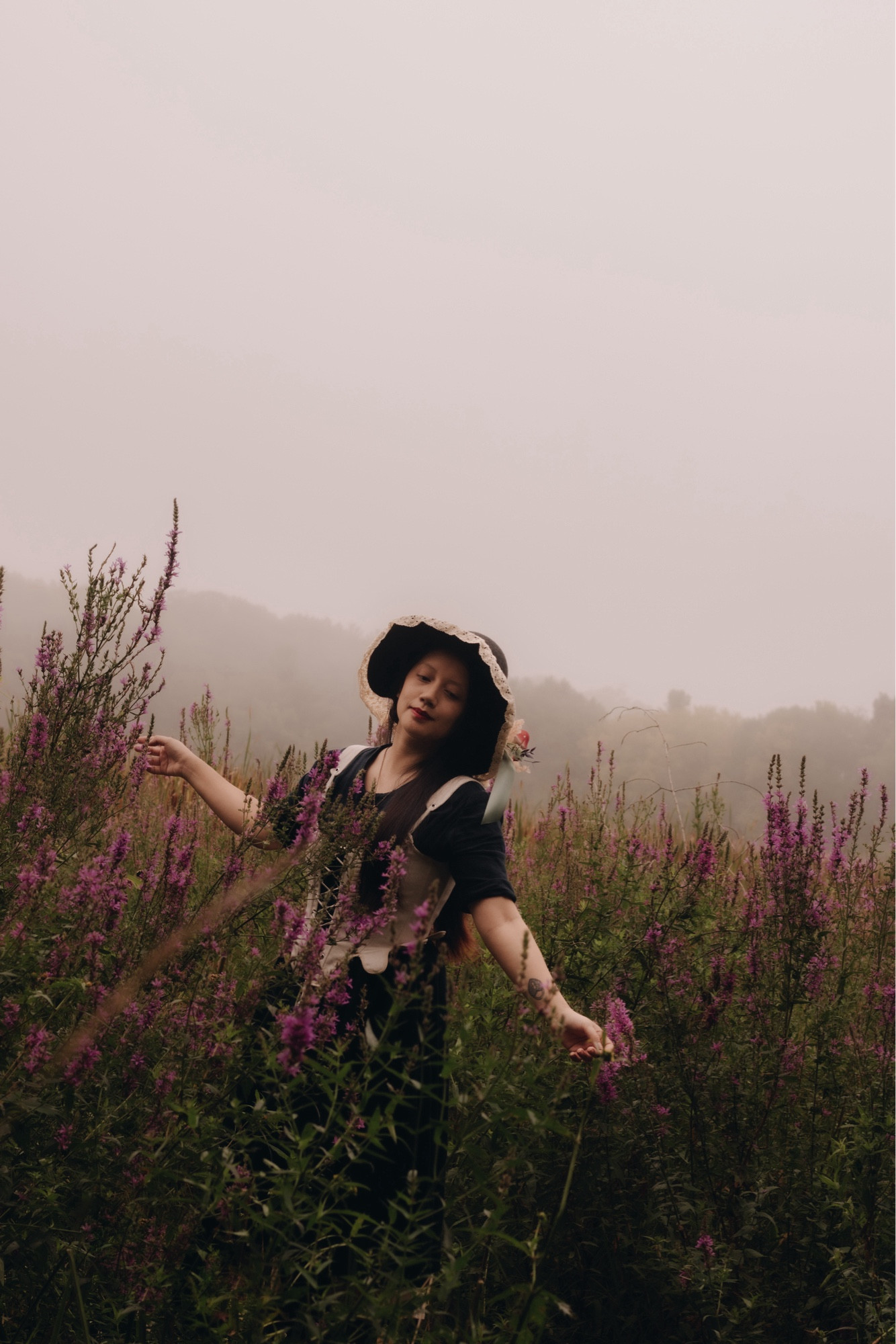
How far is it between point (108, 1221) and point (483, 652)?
1864mm

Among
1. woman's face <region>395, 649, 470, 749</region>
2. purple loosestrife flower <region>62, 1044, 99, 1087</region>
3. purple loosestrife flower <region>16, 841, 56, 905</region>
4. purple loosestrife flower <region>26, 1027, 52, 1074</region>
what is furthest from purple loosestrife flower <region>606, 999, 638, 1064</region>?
purple loosestrife flower <region>16, 841, 56, 905</region>

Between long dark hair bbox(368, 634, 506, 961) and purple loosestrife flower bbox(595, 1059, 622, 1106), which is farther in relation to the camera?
long dark hair bbox(368, 634, 506, 961)

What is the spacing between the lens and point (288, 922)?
2.06 m

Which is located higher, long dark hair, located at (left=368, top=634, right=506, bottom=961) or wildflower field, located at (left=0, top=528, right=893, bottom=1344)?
long dark hair, located at (left=368, top=634, right=506, bottom=961)

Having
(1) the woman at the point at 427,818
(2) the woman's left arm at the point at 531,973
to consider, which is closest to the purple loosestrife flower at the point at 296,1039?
(1) the woman at the point at 427,818

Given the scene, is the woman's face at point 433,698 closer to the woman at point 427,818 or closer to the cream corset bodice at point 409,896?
the woman at point 427,818

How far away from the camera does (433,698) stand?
303cm

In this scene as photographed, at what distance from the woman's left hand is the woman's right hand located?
5.58ft

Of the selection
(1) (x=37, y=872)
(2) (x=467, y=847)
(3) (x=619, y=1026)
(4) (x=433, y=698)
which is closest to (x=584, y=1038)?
(3) (x=619, y=1026)

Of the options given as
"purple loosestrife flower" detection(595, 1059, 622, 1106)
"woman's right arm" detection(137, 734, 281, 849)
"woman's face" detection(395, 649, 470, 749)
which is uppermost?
"woman's face" detection(395, 649, 470, 749)

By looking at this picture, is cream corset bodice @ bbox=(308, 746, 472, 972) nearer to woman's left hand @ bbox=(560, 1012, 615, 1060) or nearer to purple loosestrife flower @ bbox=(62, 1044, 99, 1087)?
woman's left hand @ bbox=(560, 1012, 615, 1060)

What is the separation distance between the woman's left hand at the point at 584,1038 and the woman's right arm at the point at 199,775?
1.44 metres

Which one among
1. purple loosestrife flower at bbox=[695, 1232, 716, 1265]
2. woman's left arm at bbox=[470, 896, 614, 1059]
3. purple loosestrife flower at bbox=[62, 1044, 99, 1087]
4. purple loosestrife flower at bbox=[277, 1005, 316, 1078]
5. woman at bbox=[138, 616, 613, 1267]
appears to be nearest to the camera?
purple loosestrife flower at bbox=[277, 1005, 316, 1078]

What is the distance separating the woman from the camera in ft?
8.16
